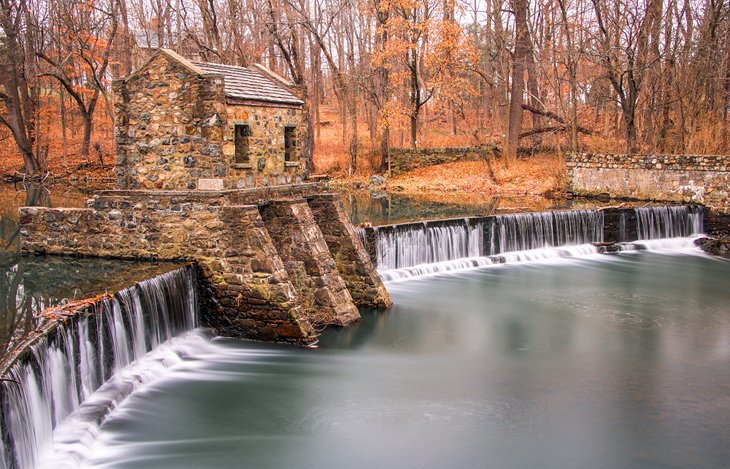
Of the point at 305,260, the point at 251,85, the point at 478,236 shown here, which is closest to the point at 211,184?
the point at 305,260

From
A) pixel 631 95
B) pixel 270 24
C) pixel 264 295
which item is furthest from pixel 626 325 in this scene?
pixel 270 24

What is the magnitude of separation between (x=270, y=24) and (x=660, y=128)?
1633 centimetres

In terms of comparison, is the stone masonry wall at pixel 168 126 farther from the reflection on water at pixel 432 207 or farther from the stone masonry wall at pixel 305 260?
the reflection on water at pixel 432 207

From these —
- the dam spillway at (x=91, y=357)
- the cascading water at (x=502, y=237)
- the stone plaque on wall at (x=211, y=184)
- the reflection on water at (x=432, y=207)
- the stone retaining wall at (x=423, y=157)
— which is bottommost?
the dam spillway at (x=91, y=357)

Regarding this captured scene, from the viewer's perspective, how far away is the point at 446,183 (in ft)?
106

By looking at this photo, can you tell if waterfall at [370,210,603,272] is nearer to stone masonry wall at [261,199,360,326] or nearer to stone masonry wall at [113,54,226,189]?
stone masonry wall at [261,199,360,326]

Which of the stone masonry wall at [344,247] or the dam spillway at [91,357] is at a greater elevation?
the stone masonry wall at [344,247]

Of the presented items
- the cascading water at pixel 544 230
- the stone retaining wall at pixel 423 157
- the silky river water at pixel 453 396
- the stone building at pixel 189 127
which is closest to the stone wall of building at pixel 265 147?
the stone building at pixel 189 127

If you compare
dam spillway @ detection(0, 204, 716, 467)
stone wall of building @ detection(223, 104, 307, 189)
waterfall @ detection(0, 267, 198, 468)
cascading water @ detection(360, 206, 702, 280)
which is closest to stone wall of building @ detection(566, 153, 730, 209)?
cascading water @ detection(360, 206, 702, 280)

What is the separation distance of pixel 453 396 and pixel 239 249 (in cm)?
417

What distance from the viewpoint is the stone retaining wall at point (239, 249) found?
36.3 ft

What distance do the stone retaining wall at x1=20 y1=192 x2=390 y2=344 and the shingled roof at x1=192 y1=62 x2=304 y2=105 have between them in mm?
1957

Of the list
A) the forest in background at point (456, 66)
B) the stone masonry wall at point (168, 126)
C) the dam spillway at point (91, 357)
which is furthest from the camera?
the forest in background at point (456, 66)

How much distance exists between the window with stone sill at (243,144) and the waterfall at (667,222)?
14.6m
